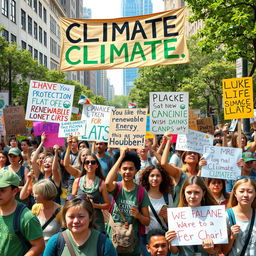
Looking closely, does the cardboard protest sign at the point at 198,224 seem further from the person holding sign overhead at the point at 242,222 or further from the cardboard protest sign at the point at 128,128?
the cardboard protest sign at the point at 128,128

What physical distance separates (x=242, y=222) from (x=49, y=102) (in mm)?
4936

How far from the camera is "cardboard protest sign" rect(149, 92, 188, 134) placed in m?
6.06

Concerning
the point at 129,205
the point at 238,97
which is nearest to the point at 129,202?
the point at 129,205

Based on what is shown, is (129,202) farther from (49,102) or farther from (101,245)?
(49,102)

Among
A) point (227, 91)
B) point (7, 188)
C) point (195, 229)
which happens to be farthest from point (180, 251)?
point (227, 91)

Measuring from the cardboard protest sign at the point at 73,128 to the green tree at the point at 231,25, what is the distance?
25.4 ft

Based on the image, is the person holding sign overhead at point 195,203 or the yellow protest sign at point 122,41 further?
the yellow protest sign at point 122,41

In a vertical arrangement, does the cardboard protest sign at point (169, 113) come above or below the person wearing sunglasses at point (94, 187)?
above

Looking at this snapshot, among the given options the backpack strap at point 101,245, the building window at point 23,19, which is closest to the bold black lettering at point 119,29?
the backpack strap at point 101,245

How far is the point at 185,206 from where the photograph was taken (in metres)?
3.54

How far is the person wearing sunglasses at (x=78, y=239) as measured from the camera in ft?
9.00

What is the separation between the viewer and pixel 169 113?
618 cm

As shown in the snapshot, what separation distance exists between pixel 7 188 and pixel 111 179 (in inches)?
54.9

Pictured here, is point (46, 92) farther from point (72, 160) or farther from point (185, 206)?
point (185, 206)
